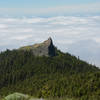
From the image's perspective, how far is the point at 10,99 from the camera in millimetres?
A: 17734

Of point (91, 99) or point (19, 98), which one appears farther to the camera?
point (91, 99)

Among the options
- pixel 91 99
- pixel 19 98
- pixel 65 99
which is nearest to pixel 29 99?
pixel 19 98

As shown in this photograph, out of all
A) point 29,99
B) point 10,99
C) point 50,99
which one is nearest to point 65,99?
point 50,99

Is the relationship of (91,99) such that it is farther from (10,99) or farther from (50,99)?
(10,99)

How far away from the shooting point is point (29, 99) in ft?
60.0

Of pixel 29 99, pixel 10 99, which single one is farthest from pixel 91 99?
pixel 10 99

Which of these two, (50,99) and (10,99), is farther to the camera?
(50,99)

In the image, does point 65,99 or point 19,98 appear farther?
point 65,99

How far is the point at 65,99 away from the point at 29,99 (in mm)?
2377

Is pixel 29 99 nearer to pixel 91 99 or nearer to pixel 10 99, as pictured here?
pixel 10 99

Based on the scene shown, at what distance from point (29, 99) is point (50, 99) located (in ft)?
5.08

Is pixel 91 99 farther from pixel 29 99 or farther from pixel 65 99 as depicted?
pixel 29 99

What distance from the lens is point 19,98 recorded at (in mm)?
17516

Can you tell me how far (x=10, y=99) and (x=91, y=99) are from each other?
5176 millimetres
